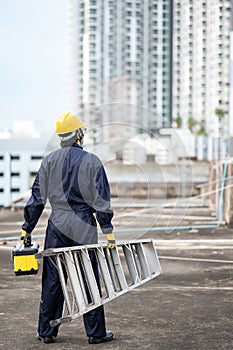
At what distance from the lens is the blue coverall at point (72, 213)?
17.4 feet

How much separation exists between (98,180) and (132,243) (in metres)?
0.93

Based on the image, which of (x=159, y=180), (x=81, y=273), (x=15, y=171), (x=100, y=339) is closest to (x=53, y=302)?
(x=81, y=273)

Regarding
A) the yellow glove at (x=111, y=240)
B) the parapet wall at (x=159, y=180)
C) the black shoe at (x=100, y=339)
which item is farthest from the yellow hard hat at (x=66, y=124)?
the parapet wall at (x=159, y=180)

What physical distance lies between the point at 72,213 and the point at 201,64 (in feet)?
432

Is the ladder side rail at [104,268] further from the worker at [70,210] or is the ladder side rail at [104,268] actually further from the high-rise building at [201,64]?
the high-rise building at [201,64]

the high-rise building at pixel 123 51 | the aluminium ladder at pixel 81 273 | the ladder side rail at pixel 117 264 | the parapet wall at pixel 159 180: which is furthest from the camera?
the high-rise building at pixel 123 51

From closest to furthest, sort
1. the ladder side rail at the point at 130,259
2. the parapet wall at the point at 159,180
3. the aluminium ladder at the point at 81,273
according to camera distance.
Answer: the aluminium ladder at the point at 81,273 → the ladder side rail at the point at 130,259 → the parapet wall at the point at 159,180

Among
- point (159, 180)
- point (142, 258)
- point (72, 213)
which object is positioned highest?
point (72, 213)

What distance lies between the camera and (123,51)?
418ft

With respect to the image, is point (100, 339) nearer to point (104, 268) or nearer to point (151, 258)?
point (104, 268)

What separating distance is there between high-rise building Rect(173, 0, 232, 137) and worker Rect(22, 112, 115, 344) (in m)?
122

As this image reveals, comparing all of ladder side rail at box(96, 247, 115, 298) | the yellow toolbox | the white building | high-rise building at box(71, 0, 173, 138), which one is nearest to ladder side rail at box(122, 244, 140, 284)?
ladder side rail at box(96, 247, 115, 298)

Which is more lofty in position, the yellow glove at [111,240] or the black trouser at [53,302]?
the yellow glove at [111,240]

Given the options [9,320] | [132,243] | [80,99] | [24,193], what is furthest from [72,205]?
[80,99]
